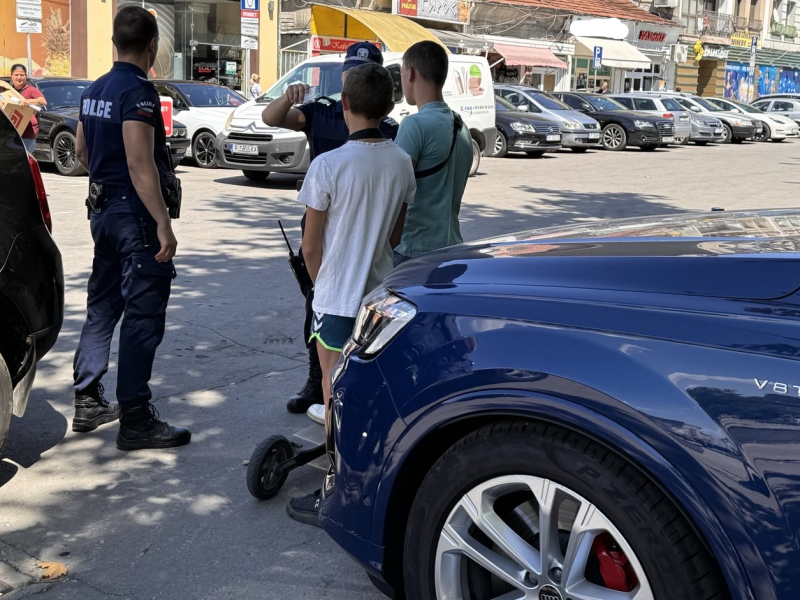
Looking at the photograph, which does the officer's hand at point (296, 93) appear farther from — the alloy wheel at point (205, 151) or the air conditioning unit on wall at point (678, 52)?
the air conditioning unit on wall at point (678, 52)

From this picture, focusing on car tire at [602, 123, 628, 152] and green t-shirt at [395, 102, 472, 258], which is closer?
green t-shirt at [395, 102, 472, 258]

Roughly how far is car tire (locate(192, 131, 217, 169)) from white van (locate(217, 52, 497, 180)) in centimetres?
125

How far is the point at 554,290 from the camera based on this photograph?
246cm

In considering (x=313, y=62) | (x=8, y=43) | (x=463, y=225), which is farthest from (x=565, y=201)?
(x=8, y=43)

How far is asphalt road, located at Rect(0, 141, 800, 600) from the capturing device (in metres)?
3.34

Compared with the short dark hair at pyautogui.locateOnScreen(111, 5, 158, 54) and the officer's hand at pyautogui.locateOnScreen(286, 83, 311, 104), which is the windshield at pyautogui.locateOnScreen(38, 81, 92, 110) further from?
the officer's hand at pyautogui.locateOnScreen(286, 83, 311, 104)

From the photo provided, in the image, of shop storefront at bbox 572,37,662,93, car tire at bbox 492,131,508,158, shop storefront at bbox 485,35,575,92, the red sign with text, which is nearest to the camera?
the red sign with text

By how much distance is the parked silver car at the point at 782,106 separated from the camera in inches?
1421

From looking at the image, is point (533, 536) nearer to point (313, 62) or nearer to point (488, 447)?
point (488, 447)

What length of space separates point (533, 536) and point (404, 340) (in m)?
0.62

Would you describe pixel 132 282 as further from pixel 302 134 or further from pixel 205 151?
pixel 205 151

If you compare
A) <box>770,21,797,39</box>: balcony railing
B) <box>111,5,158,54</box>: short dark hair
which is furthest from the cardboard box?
<box>770,21,797,39</box>: balcony railing

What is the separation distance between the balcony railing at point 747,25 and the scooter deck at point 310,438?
5462 cm

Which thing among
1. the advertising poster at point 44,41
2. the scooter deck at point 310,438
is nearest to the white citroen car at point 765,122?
the advertising poster at point 44,41
